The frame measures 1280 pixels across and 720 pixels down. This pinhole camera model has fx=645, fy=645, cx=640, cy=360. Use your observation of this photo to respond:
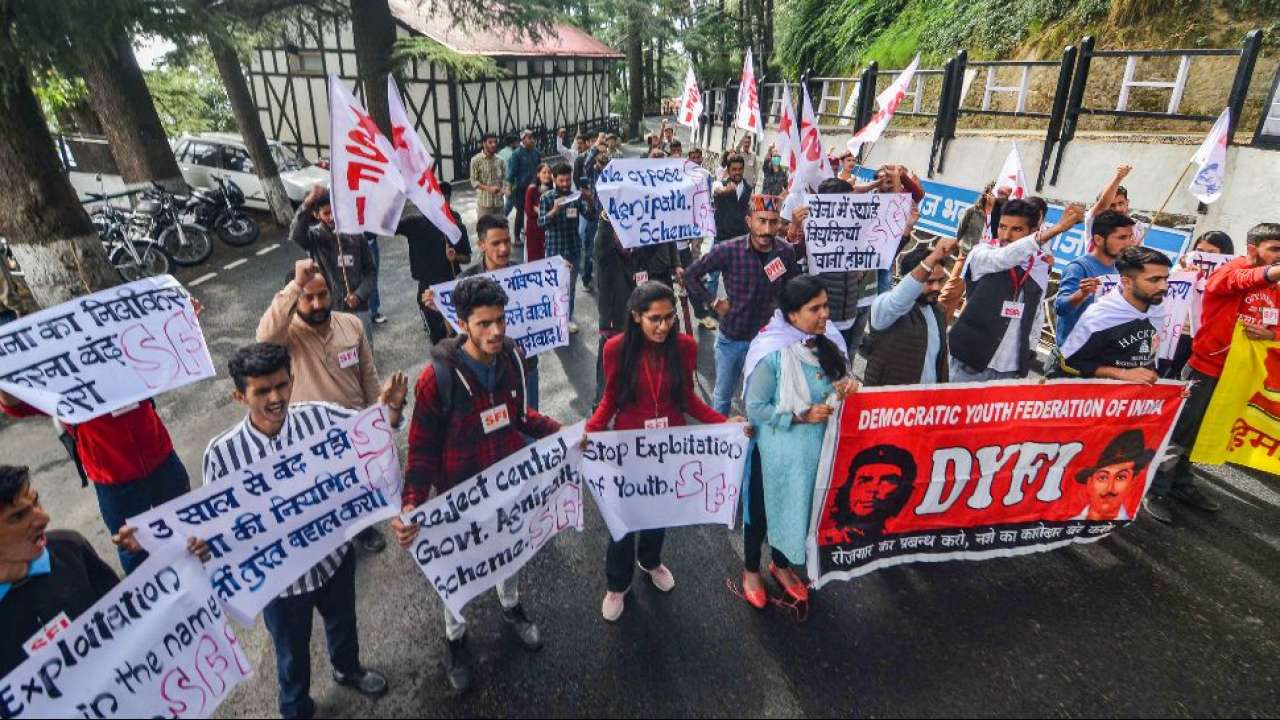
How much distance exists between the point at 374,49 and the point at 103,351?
37.5ft

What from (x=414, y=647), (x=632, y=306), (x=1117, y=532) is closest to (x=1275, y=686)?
(x=1117, y=532)

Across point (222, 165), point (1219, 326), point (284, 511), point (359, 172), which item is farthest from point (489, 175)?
point (1219, 326)

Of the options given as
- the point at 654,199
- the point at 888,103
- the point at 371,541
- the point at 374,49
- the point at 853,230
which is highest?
the point at 374,49

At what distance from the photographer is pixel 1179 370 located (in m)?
5.63

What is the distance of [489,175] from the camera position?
11359 mm

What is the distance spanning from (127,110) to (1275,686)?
1700 cm

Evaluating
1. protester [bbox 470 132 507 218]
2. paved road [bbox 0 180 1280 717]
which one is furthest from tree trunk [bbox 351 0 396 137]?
paved road [bbox 0 180 1280 717]

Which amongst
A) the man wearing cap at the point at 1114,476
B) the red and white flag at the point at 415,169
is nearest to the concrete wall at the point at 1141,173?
the man wearing cap at the point at 1114,476

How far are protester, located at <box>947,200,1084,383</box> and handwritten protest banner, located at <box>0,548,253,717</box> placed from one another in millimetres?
4890

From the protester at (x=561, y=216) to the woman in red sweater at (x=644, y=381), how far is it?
4491mm

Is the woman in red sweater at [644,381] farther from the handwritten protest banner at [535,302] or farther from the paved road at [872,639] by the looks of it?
the handwritten protest banner at [535,302]

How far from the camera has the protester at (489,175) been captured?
11.2 m

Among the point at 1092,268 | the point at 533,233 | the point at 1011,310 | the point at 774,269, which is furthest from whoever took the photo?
the point at 533,233

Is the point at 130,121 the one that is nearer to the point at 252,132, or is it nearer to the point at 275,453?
the point at 252,132
